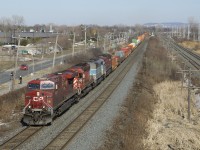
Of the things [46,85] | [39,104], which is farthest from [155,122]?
[39,104]

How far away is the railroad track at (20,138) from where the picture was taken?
799 inches

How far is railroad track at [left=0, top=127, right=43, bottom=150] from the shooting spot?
2030 centimetres

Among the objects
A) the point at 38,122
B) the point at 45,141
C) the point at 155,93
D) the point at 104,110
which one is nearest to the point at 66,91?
the point at 104,110

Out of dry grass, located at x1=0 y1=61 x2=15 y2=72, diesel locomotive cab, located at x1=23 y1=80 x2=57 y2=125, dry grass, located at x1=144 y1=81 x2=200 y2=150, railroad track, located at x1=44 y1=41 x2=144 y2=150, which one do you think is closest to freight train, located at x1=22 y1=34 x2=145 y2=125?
diesel locomotive cab, located at x1=23 y1=80 x2=57 y2=125

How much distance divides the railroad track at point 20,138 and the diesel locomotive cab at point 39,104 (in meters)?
0.69

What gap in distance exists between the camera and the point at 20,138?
21.8m

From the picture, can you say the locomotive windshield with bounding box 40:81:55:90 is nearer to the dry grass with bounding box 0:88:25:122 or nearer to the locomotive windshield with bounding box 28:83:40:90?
the locomotive windshield with bounding box 28:83:40:90

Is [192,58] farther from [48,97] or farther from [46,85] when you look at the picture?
[48,97]

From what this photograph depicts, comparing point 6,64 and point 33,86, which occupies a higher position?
point 33,86

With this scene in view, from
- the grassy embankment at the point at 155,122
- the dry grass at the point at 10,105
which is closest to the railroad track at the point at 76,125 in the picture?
the grassy embankment at the point at 155,122

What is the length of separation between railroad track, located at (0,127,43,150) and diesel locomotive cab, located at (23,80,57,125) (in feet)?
2.26

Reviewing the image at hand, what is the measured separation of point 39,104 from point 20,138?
3614 millimetres

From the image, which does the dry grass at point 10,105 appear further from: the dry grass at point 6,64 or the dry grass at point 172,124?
the dry grass at point 6,64

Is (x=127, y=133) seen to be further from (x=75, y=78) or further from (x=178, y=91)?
(x=178, y=91)
